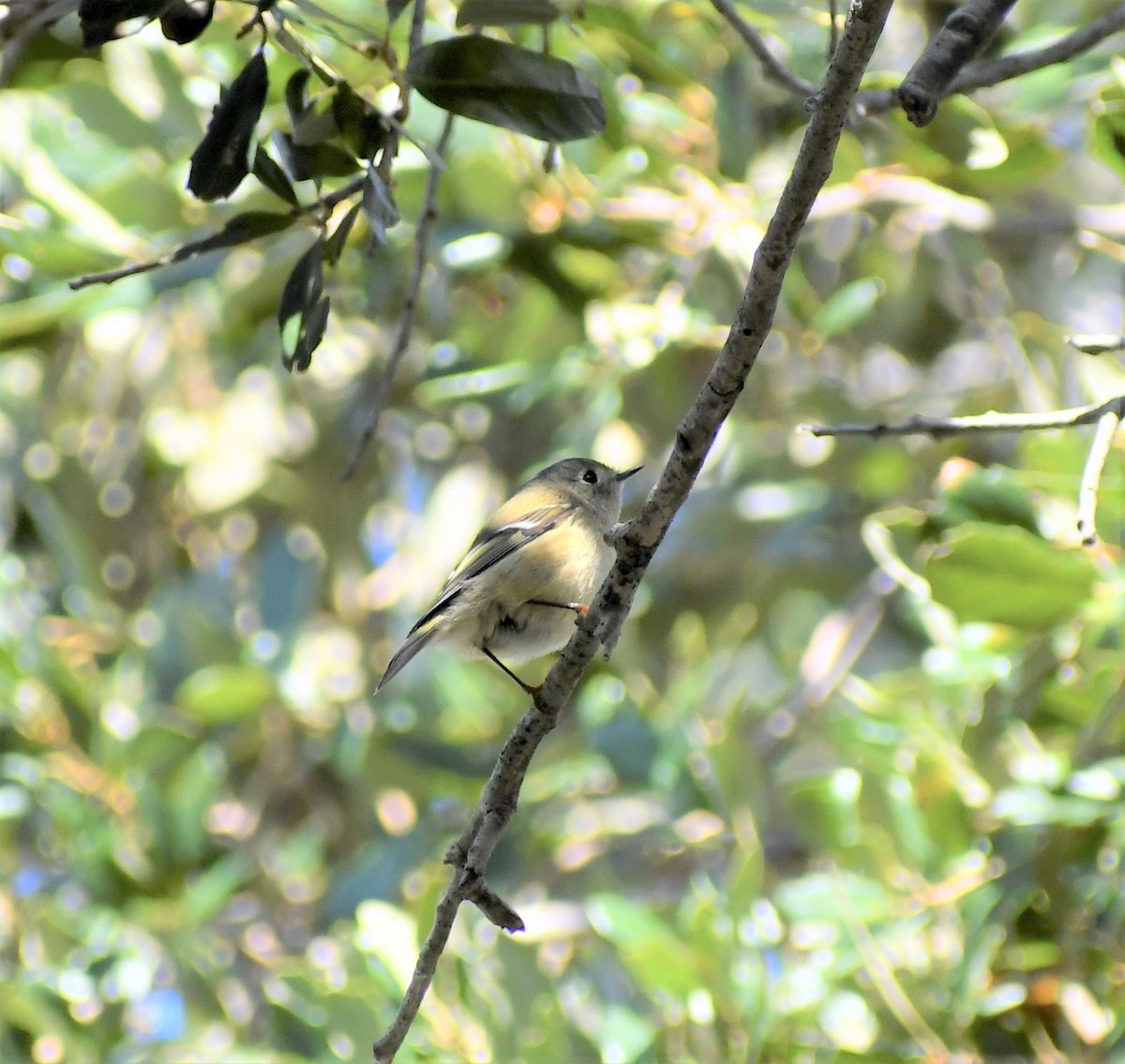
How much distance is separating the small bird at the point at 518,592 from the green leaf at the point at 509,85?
50.9 inches

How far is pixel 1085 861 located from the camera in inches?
120

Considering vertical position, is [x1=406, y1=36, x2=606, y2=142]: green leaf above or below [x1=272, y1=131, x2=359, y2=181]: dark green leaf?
above

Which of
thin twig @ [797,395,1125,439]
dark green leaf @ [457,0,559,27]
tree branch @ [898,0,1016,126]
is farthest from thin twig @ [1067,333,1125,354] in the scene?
dark green leaf @ [457,0,559,27]

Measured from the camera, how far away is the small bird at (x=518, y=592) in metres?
3.10

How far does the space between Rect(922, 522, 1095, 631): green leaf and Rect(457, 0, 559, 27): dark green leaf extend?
53.0 inches

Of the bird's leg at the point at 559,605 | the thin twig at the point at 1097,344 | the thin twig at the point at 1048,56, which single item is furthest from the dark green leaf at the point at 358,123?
the bird's leg at the point at 559,605

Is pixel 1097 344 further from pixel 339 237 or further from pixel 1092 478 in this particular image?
pixel 339 237

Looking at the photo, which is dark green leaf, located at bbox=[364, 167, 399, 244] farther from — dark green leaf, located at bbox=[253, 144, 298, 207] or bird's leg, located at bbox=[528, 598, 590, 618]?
bird's leg, located at bbox=[528, 598, 590, 618]

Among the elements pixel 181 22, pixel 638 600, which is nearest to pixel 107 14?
pixel 181 22

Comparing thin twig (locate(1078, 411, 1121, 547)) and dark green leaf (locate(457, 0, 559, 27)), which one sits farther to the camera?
dark green leaf (locate(457, 0, 559, 27))

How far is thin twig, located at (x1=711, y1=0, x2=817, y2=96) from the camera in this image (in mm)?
2172

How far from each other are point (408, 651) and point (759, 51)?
1459mm

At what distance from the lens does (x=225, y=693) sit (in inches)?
158

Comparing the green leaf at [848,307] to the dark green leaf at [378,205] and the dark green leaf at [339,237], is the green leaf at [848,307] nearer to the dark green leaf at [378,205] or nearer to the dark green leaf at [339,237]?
the dark green leaf at [339,237]
